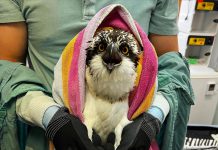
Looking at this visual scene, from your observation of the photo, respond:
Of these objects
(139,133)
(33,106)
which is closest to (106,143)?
(139,133)

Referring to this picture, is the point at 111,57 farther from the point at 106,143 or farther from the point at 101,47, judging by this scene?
the point at 106,143

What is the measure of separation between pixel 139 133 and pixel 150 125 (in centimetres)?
4

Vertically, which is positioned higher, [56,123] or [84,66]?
[84,66]

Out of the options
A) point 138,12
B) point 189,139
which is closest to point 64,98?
point 138,12

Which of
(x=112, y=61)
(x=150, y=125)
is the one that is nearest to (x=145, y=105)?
(x=150, y=125)

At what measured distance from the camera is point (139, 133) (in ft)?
1.83

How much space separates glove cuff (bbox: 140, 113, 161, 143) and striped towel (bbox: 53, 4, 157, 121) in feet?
0.06

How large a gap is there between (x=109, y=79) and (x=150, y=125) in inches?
5.7

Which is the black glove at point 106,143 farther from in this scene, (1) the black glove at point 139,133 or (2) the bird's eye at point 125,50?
(2) the bird's eye at point 125,50

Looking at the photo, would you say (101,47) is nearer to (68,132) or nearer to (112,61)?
(112,61)

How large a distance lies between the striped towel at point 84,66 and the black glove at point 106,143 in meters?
0.05

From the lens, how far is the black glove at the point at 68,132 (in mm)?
526

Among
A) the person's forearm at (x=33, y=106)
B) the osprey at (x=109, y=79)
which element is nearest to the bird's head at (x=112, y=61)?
the osprey at (x=109, y=79)

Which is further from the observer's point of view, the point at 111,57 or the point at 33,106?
the point at 33,106
